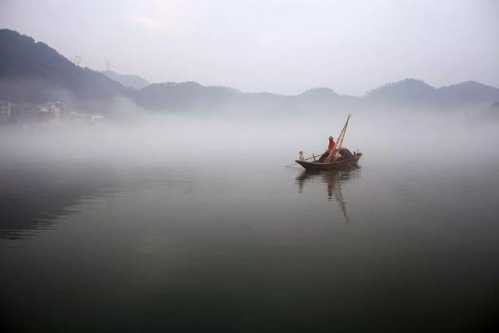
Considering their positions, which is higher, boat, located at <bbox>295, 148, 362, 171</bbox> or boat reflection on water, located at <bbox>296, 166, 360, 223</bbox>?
boat, located at <bbox>295, 148, 362, 171</bbox>

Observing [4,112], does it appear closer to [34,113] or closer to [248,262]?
[34,113]

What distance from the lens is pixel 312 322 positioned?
29.8ft

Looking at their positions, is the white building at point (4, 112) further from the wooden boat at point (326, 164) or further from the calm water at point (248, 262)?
the wooden boat at point (326, 164)

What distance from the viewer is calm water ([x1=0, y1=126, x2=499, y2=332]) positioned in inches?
366

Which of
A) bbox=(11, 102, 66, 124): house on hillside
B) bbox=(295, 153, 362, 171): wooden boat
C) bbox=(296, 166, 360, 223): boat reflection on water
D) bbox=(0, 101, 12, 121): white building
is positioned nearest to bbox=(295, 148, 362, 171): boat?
bbox=(295, 153, 362, 171): wooden boat

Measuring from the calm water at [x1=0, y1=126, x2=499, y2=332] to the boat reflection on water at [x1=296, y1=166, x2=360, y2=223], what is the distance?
0.66m

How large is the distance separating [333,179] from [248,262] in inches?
888

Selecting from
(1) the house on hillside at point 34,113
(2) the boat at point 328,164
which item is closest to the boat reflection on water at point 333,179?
(2) the boat at point 328,164

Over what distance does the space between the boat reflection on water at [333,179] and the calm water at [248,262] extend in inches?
26.1

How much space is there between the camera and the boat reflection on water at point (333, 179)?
998 inches

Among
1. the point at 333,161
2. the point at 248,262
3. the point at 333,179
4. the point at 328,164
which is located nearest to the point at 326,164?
the point at 328,164

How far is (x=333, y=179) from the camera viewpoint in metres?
33.7

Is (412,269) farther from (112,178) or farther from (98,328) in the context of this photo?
(112,178)

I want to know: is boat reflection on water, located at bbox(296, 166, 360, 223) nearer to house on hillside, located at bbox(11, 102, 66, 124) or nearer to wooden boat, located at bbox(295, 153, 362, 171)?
wooden boat, located at bbox(295, 153, 362, 171)
